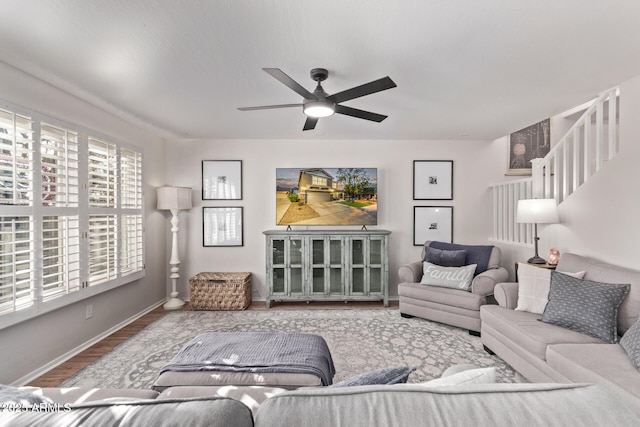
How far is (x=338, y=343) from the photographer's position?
2.87 meters

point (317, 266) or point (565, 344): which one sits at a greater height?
point (317, 266)

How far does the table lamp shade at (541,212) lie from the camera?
2.98 meters

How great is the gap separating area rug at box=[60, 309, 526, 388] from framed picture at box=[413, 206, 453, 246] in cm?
125

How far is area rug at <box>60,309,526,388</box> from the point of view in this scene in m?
2.36

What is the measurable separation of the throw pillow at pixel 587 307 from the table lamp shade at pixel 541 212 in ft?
2.96

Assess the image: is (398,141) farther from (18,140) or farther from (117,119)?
(18,140)

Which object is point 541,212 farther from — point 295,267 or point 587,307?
point 295,267

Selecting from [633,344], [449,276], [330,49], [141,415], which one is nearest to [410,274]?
[449,276]

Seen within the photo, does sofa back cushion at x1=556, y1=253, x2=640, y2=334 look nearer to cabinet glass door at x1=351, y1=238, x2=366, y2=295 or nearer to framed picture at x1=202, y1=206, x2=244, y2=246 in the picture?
cabinet glass door at x1=351, y1=238, x2=366, y2=295

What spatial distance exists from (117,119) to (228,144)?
1.40m

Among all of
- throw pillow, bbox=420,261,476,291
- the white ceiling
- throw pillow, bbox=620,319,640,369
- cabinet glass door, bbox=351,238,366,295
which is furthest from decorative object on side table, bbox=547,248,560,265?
cabinet glass door, bbox=351,238,366,295

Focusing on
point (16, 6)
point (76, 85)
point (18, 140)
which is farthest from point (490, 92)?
point (18, 140)

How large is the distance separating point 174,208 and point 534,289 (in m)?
4.13

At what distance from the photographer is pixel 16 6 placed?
1532 mm
